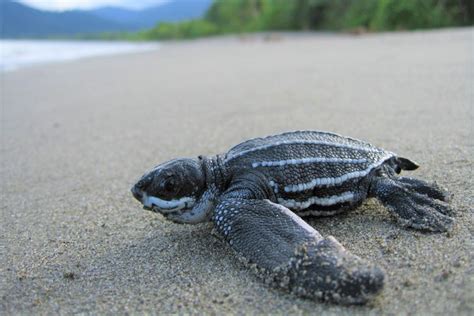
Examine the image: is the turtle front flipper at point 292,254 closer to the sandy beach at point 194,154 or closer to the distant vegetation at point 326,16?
the sandy beach at point 194,154

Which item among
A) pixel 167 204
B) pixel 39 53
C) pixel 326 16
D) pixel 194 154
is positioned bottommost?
pixel 39 53

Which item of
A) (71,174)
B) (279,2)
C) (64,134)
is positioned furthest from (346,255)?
(279,2)


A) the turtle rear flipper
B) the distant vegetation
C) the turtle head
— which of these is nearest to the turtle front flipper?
the turtle head

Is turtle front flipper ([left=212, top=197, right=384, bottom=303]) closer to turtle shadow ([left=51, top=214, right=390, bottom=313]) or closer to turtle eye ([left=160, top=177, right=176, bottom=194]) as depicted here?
turtle shadow ([left=51, top=214, right=390, bottom=313])

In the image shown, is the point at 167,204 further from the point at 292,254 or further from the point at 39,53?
the point at 39,53

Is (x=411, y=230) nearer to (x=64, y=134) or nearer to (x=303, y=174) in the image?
(x=303, y=174)

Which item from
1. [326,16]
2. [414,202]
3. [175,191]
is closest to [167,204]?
[175,191]
